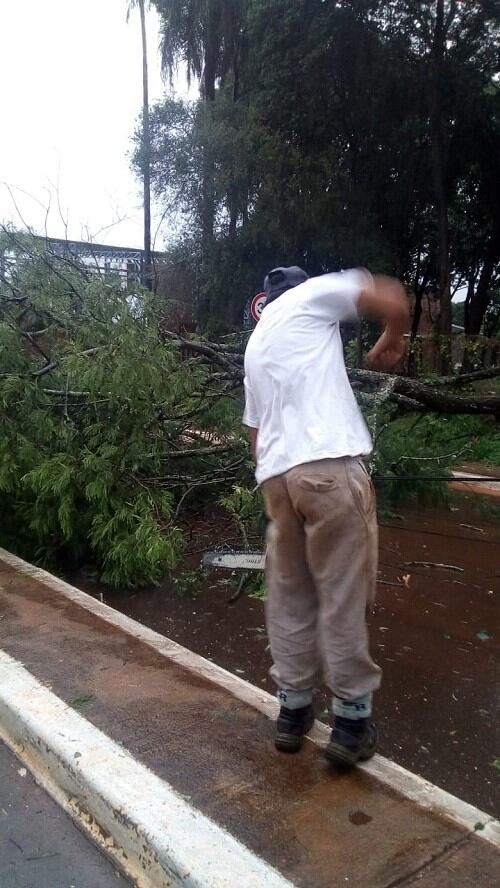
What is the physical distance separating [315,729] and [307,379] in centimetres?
137

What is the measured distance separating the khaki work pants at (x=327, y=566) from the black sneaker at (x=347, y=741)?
10 cm

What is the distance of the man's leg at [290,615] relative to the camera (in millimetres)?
2627

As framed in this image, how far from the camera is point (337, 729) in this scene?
2605mm

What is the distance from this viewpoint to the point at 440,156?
18125mm

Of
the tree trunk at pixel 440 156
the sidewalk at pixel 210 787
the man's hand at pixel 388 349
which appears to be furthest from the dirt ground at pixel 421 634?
the tree trunk at pixel 440 156

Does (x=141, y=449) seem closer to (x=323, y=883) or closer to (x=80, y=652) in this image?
(x=80, y=652)

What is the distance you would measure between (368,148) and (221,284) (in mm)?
5193

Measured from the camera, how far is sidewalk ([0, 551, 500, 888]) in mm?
2152

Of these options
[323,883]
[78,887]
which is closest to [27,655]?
[78,887]

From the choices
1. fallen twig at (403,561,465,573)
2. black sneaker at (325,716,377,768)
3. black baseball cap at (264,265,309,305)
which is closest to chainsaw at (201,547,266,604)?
black sneaker at (325,716,377,768)

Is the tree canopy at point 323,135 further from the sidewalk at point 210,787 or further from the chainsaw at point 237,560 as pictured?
the sidewalk at point 210,787

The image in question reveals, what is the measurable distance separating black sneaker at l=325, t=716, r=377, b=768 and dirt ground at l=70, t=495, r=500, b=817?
737mm

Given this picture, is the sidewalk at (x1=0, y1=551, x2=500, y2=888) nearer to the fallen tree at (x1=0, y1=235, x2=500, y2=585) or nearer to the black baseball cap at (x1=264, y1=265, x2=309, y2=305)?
the fallen tree at (x1=0, y1=235, x2=500, y2=585)

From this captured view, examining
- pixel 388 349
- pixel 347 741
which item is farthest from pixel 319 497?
pixel 347 741
